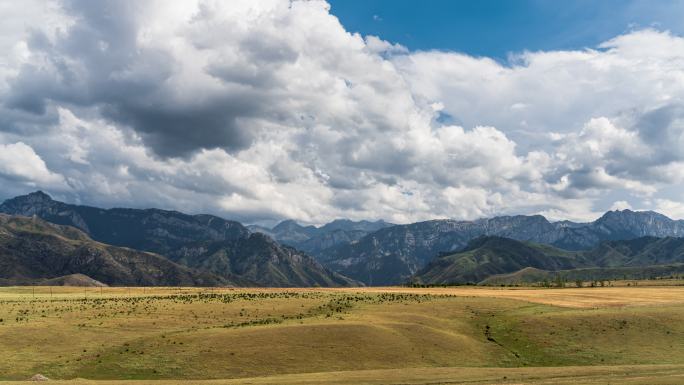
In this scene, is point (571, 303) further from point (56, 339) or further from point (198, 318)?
point (56, 339)

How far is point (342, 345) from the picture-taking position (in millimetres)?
79688

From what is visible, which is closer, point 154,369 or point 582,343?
point 154,369

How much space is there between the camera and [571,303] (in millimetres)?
126562

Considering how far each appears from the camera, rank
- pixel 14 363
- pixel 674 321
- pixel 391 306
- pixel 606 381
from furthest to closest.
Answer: pixel 391 306, pixel 674 321, pixel 14 363, pixel 606 381

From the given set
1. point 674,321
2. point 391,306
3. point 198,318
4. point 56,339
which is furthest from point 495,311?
point 56,339

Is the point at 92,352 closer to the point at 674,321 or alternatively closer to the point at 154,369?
the point at 154,369

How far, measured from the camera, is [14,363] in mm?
68625

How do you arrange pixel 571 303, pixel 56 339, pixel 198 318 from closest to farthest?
pixel 56 339
pixel 198 318
pixel 571 303

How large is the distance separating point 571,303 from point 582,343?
4614cm

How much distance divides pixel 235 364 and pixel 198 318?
32.6 metres

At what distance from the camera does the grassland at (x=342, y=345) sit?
208ft

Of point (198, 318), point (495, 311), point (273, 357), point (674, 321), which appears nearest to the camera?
point (273, 357)

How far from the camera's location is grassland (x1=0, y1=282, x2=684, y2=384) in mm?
63469

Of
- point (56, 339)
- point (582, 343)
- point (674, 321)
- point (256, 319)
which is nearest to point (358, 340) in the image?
point (256, 319)
